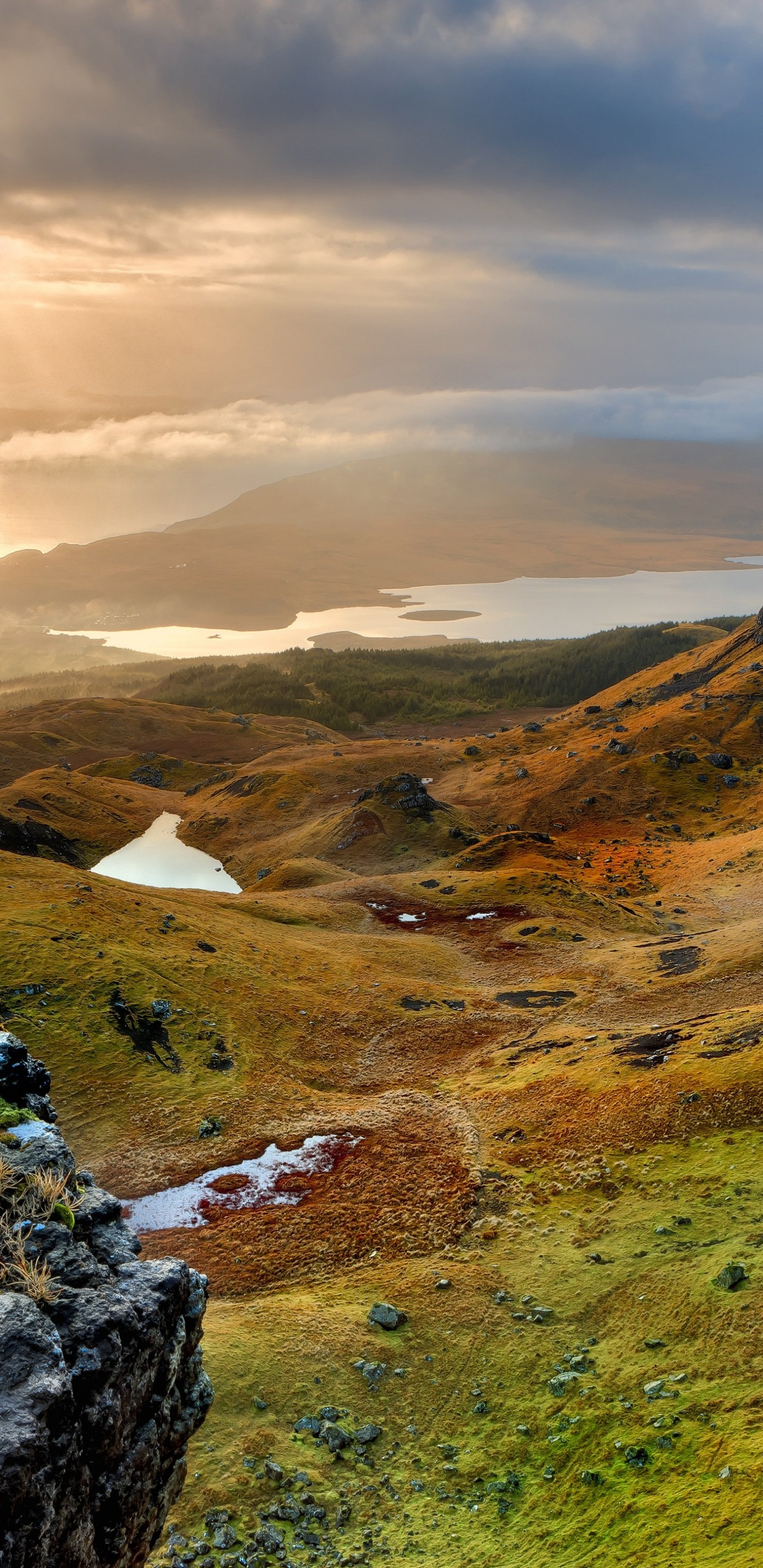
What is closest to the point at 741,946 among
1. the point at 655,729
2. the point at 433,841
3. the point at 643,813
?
the point at 433,841

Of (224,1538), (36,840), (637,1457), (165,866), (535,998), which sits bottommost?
(535,998)

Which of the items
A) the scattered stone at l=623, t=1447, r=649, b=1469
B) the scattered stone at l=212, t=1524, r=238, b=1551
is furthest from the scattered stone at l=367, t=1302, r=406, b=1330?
the scattered stone at l=623, t=1447, r=649, b=1469

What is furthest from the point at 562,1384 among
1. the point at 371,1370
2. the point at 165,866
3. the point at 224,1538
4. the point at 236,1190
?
the point at 165,866

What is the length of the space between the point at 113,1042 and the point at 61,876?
87.4ft

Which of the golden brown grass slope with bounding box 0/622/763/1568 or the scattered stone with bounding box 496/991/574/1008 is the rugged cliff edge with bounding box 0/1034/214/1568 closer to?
the golden brown grass slope with bounding box 0/622/763/1568

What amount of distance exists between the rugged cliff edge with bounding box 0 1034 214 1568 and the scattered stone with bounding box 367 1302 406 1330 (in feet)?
49.4

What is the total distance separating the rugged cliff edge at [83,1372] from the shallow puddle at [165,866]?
114907 millimetres

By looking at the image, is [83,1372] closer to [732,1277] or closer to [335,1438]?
[335,1438]

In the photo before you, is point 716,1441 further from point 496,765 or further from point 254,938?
point 496,765

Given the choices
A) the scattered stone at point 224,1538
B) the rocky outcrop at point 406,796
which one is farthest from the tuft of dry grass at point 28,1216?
the rocky outcrop at point 406,796

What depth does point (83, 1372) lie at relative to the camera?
41.2 ft

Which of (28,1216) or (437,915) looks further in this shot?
(437,915)

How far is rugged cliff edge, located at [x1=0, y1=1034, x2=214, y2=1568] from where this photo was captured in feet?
36.9

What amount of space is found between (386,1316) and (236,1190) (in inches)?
507
